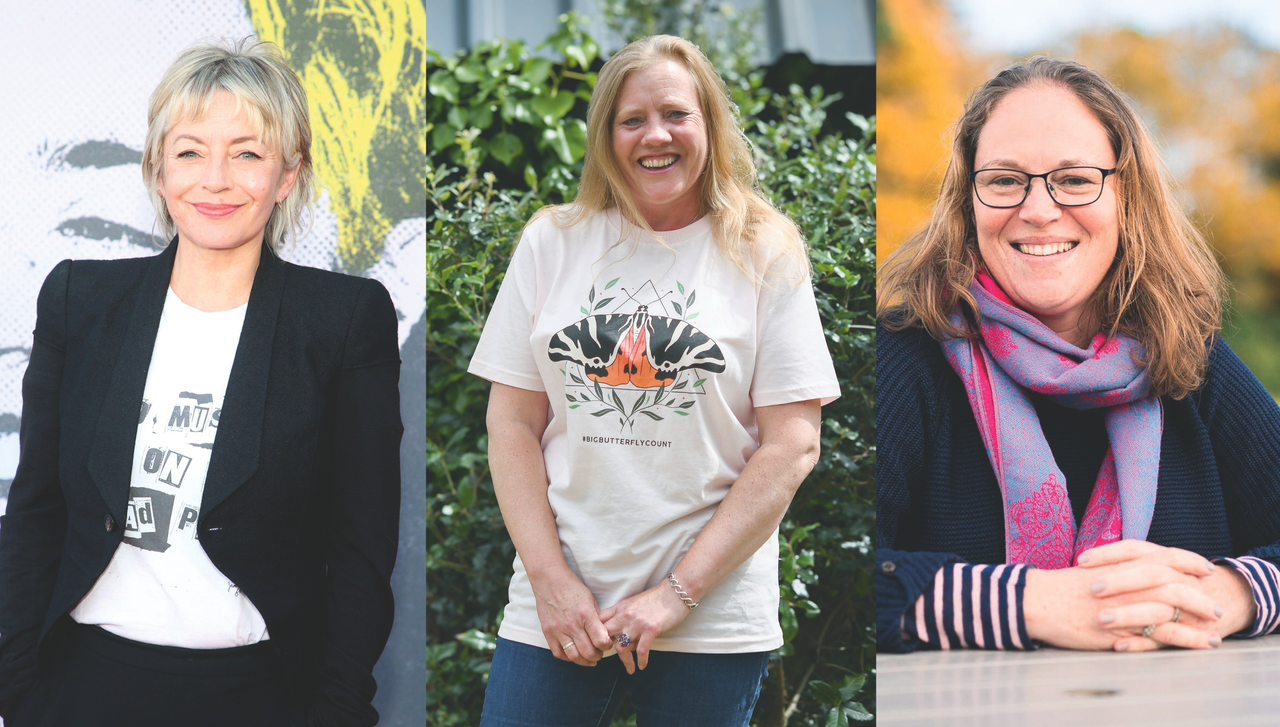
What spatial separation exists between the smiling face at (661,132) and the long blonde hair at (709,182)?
0.06 ft

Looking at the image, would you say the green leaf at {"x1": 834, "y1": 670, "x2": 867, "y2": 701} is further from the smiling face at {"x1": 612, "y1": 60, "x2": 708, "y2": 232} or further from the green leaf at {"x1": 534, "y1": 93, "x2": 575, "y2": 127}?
the green leaf at {"x1": 534, "y1": 93, "x2": 575, "y2": 127}

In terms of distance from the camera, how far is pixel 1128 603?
1.97 meters

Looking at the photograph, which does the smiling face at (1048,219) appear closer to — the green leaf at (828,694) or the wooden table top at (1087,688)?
the wooden table top at (1087,688)

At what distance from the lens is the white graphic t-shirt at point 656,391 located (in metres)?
1.93

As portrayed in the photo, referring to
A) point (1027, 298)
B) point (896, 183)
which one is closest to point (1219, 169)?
point (1027, 298)

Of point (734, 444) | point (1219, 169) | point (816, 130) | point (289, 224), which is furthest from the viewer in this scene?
point (816, 130)

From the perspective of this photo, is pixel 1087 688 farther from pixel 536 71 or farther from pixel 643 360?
pixel 536 71

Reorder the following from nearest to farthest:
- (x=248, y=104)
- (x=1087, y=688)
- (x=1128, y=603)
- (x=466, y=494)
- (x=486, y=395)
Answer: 1. (x=1087, y=688)
2. (x=1128, y=603)
3. (x=248, y=104)
4. (x=466, y=494)
5. (x=486, y=395)

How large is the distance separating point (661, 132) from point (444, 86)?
1.34 metres

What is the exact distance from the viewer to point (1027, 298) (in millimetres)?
2078

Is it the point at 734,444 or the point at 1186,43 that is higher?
the point at 1186,43

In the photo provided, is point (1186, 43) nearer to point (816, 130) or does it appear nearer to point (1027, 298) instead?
point (1027, 298)

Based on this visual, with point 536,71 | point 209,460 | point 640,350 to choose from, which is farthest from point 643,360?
point 536,71

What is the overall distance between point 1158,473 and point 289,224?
197cm
